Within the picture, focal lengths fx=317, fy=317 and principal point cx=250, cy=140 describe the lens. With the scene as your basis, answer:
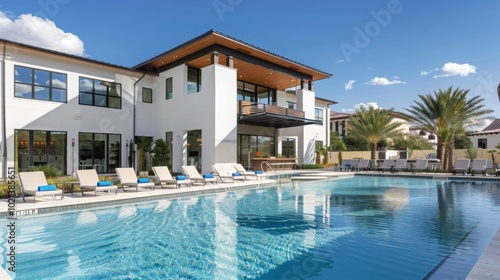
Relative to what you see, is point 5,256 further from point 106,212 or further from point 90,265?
point 106,212

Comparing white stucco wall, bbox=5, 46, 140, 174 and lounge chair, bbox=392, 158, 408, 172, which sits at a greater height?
white stucco wall, bbox=5, 46, 140, 174

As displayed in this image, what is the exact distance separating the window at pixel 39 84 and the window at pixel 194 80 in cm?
695

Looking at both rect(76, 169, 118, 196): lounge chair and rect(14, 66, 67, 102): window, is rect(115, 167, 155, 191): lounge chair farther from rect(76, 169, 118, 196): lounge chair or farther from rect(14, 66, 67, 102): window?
rect(14, 66, 67, 102): window

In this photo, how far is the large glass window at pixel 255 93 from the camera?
24.1 metres

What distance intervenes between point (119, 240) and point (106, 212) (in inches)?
115

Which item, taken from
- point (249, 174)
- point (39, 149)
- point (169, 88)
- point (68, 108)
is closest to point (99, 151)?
point (68, 108)

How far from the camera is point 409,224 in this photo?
7238 millimetres

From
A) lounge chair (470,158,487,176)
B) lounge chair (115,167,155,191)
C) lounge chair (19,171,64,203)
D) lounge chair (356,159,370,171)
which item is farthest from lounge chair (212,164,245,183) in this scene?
lounge chair (470,158,487,176)

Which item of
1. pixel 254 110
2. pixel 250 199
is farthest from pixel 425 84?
pixel 250 199

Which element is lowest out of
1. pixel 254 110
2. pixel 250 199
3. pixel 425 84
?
pixel 250 199

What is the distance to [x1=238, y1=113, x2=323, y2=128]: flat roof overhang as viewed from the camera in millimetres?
20312

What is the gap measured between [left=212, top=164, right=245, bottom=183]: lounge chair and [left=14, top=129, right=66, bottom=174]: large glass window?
886 cm

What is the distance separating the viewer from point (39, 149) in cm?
1661

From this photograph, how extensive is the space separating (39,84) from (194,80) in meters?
8.45
